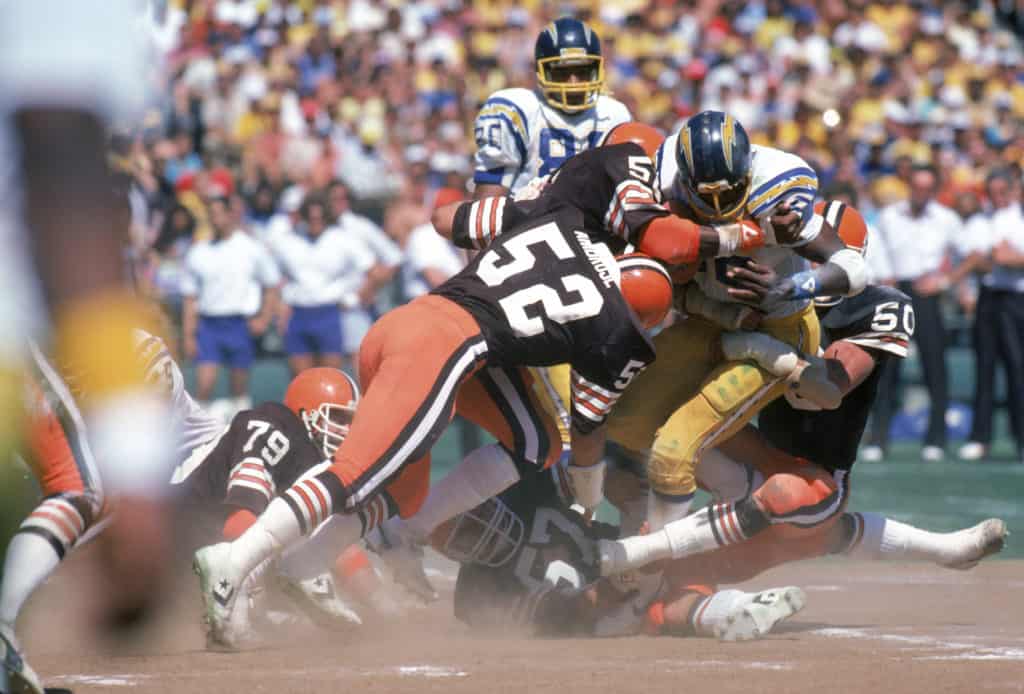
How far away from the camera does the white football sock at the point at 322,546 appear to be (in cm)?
595

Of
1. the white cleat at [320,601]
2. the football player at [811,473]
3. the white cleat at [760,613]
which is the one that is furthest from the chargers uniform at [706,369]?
the white cleat at [320,601]

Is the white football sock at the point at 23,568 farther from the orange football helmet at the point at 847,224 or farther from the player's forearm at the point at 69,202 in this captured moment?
the orange football helmet at the point at 847,224

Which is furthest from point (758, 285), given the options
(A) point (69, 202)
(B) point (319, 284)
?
(B) point (319, 284)

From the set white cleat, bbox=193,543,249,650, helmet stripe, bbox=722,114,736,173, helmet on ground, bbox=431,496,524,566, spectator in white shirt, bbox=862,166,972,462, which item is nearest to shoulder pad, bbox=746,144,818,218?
helmet stripe, bbox=722,114,736,173

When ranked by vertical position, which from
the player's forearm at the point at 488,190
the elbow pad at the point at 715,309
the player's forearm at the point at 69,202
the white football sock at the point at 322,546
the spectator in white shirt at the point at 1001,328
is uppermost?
the player's forearm at the point at 69,202

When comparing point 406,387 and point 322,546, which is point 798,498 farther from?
point 322,546

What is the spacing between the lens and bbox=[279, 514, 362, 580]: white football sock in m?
5.95

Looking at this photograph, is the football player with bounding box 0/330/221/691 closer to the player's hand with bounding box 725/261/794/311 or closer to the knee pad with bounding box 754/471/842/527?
the player's hand with bounding box 725/261/794/311

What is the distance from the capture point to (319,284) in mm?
13438

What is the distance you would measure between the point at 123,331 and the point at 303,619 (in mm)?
3405

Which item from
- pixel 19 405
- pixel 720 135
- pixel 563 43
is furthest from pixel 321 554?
pixel 563 43

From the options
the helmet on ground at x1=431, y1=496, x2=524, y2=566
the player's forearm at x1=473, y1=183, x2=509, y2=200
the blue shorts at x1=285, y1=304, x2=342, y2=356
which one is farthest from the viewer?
the blue shorts at x1=285, y1=304, x2=342, y2=356

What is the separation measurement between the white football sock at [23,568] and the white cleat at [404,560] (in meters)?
1.67

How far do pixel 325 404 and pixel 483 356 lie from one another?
93 centimetres
